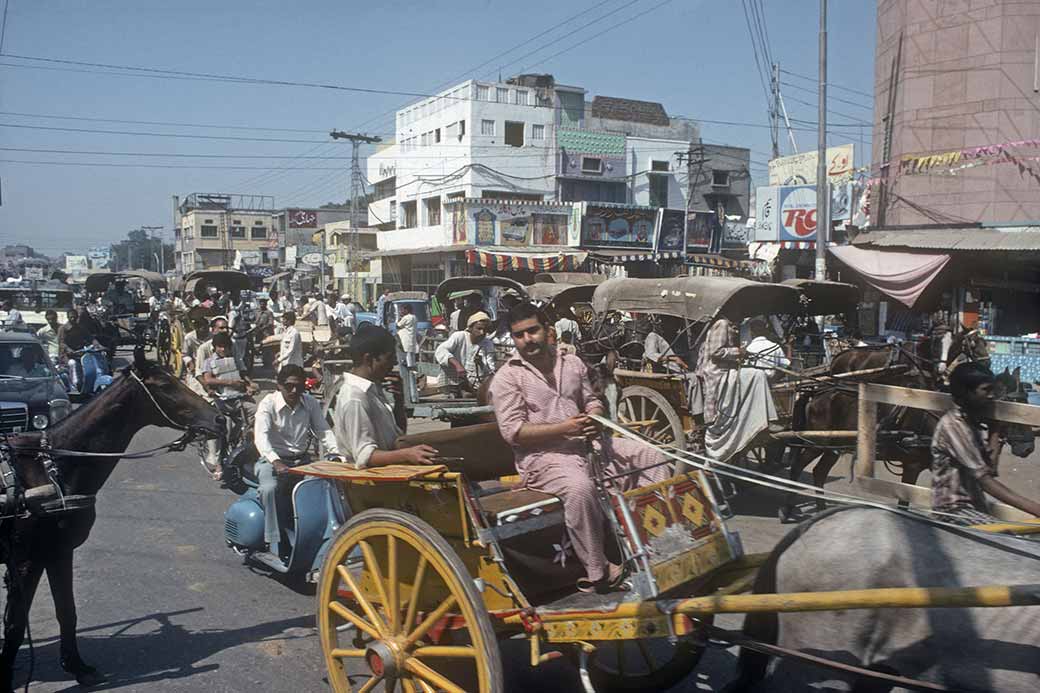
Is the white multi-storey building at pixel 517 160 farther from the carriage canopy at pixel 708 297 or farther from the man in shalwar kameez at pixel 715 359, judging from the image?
the man in shalwar kameez at pixel 715 359

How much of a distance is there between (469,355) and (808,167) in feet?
60.1

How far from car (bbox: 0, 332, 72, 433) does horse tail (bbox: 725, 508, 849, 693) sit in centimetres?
868

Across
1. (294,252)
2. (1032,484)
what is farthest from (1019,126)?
(294,252)

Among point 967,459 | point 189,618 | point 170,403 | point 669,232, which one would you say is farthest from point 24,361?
point 669,232

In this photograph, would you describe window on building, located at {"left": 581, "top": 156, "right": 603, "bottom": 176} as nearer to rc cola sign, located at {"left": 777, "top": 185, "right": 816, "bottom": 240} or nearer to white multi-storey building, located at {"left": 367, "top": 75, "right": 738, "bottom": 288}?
white multi-storey building, located at {"left": 367, "top": 75, "right": 738, "bottom": 288}

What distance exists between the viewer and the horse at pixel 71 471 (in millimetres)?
4395

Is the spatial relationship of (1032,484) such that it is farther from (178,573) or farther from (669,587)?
(178,573)

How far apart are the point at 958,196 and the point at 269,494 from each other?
53.7 feet

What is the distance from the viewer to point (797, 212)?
2238 centimetres

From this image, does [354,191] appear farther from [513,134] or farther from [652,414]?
[652,414]

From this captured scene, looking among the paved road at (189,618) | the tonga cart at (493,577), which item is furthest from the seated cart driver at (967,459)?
the paved road at (189,618)

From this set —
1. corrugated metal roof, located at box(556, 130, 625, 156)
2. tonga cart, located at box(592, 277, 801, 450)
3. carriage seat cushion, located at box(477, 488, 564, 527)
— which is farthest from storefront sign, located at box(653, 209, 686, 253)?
carriage seat cushion, located at box(477, 488, 564, 527)

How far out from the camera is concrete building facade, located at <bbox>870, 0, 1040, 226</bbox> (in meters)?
Answer: 16.5

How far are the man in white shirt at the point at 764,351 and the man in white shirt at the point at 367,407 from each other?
497cm
